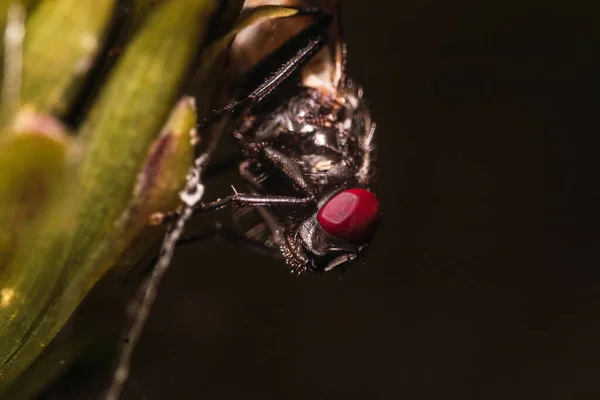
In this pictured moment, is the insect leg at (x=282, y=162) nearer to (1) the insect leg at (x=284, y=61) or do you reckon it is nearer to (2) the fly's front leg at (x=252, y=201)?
(2) the fly's front leg at (x=252, y=201)

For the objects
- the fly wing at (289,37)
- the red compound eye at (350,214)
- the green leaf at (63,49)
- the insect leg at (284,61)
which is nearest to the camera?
the green leaf at (63,49)

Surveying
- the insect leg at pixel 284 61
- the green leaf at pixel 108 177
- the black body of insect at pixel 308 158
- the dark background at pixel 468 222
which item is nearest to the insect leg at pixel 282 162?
the black body of insect at pixel 308 158

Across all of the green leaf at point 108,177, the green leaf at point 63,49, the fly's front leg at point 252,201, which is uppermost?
the fly's front leg at point 252,201

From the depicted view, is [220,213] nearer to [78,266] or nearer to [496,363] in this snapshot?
[78,266]

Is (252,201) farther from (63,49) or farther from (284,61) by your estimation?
(63,49)

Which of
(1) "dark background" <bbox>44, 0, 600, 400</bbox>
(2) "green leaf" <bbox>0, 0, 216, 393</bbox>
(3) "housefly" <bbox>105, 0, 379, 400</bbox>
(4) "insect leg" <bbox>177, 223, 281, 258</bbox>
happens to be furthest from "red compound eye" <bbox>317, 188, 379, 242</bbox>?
(1) "dark background" <bbox>44, 0, 600, 400</bbox>

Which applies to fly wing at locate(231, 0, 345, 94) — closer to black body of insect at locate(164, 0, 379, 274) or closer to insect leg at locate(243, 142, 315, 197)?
black body of insect at locate(164, 0, 379, 274)

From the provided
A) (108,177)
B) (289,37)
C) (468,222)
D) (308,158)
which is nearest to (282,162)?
(308,158)
